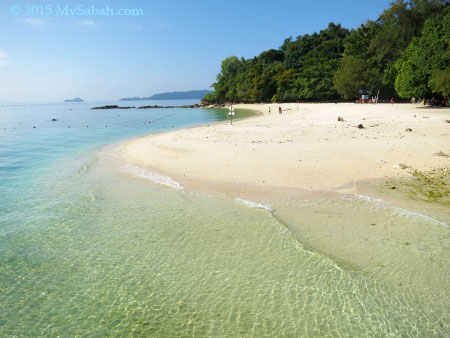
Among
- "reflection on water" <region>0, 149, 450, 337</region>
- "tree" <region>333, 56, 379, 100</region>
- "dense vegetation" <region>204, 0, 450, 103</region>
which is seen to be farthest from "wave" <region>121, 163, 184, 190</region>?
"tree" <region>333, 56, 379, 100</region>

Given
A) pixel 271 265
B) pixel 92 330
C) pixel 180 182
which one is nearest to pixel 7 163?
pixel 180 182

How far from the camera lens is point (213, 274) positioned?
669 centimetres

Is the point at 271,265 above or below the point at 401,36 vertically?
below

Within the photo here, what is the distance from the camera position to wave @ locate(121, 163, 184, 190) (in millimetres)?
13559

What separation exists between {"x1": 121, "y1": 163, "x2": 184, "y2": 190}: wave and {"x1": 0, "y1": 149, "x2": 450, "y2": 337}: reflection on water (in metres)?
2.79

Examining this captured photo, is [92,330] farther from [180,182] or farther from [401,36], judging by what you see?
[401,36]

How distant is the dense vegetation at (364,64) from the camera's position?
37719mm

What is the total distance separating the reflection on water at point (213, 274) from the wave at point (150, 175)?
2.79 metres

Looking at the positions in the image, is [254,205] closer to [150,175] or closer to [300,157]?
[300,157]

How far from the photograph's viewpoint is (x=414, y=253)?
705 centimetres

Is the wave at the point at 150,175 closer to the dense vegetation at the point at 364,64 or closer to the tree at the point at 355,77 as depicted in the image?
the dense vegetation at the point at 364,64

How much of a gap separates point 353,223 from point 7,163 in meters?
23.0

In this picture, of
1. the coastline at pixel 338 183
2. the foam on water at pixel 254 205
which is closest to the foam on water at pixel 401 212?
the coastline at pixel 338 183

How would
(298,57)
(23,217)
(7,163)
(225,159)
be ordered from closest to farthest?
(23,217), (225,159), (7,163), (298,57)
